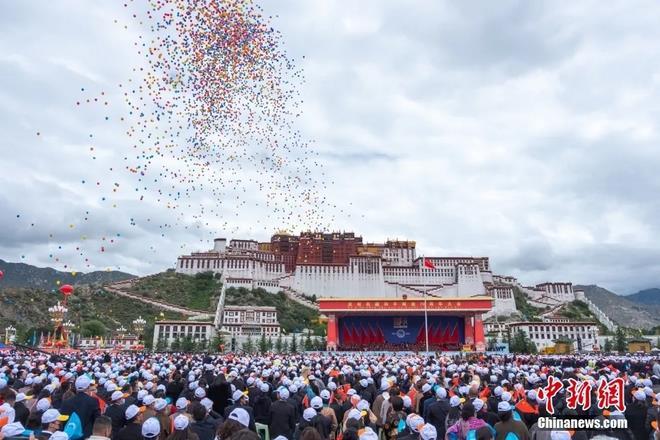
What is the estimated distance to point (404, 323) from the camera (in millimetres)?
60406

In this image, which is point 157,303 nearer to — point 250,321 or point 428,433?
point 250,321

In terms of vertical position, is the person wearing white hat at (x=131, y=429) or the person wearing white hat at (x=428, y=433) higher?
the person wearing white hat at (x=428, y=433)

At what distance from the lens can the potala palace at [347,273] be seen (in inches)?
4026

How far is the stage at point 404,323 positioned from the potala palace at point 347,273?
38.5m

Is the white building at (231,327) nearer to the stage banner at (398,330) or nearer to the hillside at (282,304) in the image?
the hillside at (282,304)

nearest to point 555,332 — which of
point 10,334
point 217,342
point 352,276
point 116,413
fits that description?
point 352,276

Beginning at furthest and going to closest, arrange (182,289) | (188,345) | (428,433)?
(182,289) → (188,345) → (428,433)

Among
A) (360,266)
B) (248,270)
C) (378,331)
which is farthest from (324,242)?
(378,331)

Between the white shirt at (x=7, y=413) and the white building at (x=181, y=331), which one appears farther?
the white building at (x=181, y=331)

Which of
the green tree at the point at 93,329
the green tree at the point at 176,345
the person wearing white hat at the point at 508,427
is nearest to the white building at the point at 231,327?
the green tree at the point at 176,345

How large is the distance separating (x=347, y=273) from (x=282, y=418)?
3768 inches

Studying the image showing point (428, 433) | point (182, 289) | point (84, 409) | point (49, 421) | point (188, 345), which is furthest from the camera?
point (182, 289)

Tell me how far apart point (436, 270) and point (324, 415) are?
107m

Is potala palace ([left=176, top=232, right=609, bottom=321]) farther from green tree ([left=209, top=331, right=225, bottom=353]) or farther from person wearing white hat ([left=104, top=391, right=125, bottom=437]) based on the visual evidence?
person wearing white hat ([left=104, top=391, right=125, bottom=437])
